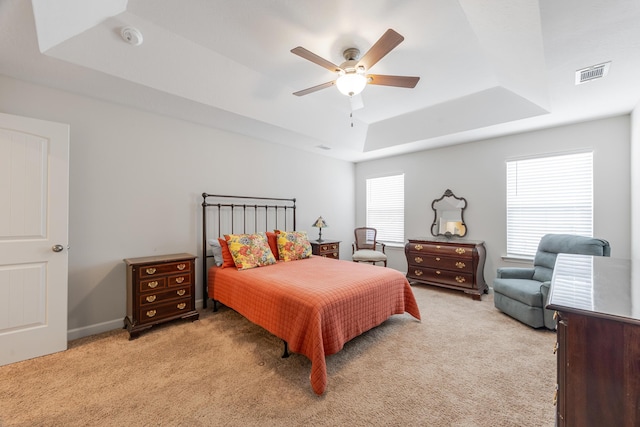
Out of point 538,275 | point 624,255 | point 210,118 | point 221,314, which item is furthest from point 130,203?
point 624,255

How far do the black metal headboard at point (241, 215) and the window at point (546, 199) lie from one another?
363cm

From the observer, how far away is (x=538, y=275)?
3350mm

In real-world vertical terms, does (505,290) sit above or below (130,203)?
below

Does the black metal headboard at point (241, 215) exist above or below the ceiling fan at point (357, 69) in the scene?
below

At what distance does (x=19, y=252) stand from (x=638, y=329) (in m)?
3.98

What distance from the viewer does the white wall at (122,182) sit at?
2730 millimetres

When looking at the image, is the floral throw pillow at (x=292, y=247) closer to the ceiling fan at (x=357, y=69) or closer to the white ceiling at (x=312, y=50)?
the white ceiling at (x=312, y=50)

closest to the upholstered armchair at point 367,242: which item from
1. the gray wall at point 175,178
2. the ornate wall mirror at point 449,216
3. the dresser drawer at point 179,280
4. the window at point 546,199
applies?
the gray wall at point 175,178

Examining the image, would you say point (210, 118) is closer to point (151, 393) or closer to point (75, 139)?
point (75, 139)

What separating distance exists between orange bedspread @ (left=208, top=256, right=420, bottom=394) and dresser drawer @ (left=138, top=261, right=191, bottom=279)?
15.5 inches

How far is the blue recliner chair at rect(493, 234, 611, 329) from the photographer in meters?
2.86

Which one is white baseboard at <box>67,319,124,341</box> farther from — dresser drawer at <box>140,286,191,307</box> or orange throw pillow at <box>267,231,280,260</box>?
orange throw pillow at <box>267,231,280,260</box>

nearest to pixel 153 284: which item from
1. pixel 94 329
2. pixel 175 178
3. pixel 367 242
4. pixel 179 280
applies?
pixel 179 280

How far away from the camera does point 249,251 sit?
3334mm
